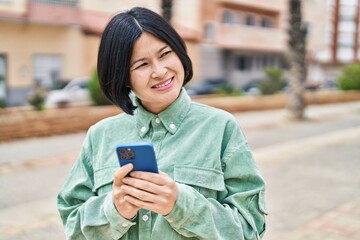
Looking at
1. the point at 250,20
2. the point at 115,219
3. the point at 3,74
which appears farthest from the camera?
the point at 250,20

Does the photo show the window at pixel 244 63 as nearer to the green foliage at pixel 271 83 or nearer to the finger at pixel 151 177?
the green foliage at pixel 271 83

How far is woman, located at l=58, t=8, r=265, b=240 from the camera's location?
4.58 ft

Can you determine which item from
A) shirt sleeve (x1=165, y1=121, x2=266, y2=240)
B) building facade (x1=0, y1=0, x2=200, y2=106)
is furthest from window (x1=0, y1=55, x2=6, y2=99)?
shirt sleeve (x1=165, y1=121, x2=266, y2=240)

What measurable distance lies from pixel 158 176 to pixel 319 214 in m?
4.25

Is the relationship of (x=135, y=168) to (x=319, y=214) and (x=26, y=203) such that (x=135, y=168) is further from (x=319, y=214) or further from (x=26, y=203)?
(x=26, y=203)

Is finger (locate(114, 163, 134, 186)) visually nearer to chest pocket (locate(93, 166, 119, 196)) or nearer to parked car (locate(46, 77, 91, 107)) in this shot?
chest pocket (locate(93, 166, 119, 196))

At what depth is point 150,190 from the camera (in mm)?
1215

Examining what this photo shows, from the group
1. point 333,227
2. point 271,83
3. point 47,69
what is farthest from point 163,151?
point 47,69

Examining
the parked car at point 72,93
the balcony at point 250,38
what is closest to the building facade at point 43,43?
the parked car at point 72,93

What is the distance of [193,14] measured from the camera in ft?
91.4

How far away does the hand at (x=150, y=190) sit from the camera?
1213mm

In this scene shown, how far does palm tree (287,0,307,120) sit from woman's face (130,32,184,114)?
1272 centimetres

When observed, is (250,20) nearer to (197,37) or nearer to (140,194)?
(197,37)

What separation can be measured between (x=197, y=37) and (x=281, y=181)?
21.2 meters
